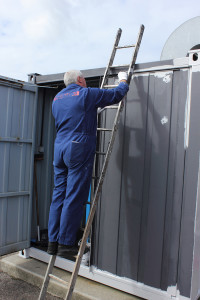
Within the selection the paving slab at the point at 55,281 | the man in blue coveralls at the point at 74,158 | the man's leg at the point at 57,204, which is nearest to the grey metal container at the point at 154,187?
the paving slab at the point at 55,281

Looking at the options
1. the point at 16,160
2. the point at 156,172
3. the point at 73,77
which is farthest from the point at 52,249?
the point at 73,77

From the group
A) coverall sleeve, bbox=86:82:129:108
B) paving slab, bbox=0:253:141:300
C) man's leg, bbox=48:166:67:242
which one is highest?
coverall sleeve, bbox=86:82:129:108

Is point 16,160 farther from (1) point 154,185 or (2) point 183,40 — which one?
(2) point 183,40

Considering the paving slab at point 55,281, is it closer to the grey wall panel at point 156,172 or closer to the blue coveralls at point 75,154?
the grey wall panel at point 156,172

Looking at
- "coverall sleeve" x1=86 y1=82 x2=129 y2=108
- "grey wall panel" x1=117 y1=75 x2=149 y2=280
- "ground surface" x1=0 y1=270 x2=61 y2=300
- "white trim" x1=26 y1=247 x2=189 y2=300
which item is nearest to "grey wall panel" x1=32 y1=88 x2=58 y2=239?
"ground surface" x1=0 y1=270 x2=61 y2=300

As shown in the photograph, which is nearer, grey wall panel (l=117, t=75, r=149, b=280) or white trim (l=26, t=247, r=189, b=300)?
white trim (l=26, t=247, r=189, b=300)

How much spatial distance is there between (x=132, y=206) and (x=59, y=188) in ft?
2.80

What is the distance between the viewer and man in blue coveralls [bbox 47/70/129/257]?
2465 millimetres

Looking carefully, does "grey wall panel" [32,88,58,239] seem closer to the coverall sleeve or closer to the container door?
the container door

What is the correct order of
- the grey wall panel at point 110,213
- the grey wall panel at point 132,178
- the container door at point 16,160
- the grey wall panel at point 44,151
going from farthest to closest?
1. the grey wall panel at point 44,151
2. the container door at point 16,160
3. the grey wall panel at point 110,213
4. the grey wall panel at point 132,178

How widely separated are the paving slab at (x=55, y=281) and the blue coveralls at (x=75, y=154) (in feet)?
3.13

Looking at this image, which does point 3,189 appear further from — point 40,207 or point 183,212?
point 183,212

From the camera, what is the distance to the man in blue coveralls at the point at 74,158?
2.46 metres

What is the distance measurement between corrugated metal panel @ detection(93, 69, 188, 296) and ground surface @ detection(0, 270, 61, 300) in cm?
83
